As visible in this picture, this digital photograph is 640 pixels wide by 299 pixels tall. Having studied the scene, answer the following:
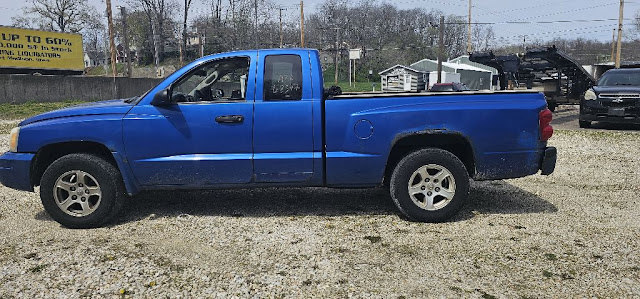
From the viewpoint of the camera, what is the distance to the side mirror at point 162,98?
4.30m

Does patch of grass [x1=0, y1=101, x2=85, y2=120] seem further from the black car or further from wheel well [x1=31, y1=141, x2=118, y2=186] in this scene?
the black car

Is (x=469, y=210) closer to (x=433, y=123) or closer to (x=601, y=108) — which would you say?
(x=433, y=123)

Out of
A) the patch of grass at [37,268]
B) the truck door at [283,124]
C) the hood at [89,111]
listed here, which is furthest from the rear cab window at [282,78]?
the patch of grass at [37,268]

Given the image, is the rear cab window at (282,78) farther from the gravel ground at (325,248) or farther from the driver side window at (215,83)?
the gravel ground at (325,248)

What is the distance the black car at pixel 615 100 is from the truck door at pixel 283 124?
10187 mm

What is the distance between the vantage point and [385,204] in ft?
17.1

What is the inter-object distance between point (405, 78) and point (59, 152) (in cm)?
4889

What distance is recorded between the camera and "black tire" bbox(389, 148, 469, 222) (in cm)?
439

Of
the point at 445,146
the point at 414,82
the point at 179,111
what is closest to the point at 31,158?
the point at 179,111

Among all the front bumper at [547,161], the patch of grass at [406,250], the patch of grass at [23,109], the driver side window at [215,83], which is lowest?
the patch of grass at [406,250]

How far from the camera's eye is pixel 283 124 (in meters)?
4.34

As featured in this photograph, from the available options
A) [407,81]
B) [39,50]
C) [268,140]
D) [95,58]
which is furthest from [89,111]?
[95,58]

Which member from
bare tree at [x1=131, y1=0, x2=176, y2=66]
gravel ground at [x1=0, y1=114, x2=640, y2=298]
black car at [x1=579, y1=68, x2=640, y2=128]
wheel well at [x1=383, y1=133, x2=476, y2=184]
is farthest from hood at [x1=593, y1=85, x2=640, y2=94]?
bare tree at [x1=131, y1=0, x2=176, y2=66]

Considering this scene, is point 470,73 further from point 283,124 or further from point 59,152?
point 59,152
